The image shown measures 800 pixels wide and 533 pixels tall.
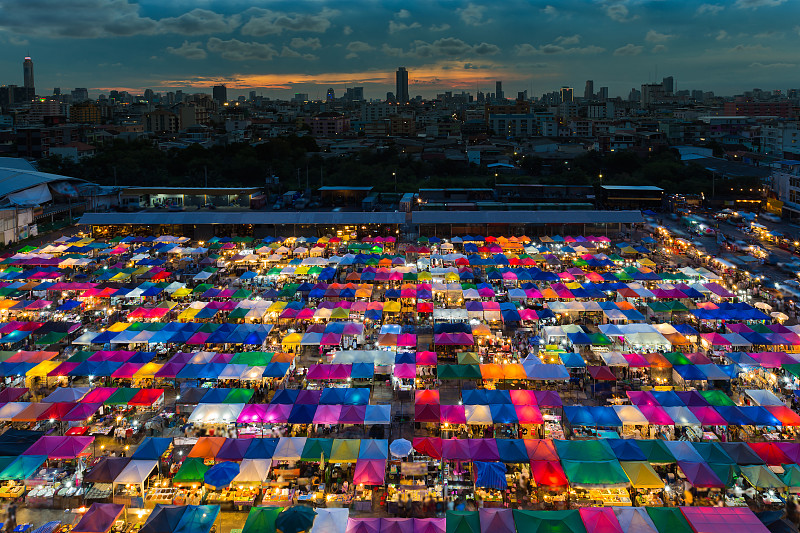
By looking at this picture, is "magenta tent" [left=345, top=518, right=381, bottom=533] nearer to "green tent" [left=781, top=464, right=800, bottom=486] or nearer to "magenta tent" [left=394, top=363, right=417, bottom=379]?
"magenta tent" [left=394, top=363, right=417, bottom=379]

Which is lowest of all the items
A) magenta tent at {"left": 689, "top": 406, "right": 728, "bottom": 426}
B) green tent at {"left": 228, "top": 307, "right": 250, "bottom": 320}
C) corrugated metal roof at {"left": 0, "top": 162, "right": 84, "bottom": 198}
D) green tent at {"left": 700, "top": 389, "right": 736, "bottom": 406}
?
magenta tent at {"left": 689, "top": 406, "right": 728, "bottom": 426}

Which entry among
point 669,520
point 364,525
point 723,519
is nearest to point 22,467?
point 364,525

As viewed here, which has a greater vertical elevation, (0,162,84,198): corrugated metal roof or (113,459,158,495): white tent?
(0,162,84,198): corrugated metal roof

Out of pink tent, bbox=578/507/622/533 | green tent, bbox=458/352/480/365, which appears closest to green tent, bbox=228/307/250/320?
green tent, bbox=458/352/480/365

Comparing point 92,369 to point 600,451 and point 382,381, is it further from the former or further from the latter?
point 600,451

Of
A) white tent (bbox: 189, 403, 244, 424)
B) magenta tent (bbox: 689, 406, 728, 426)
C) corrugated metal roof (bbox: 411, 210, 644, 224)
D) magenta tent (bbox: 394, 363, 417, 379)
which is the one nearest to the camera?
magenta tent (bbox: 689, 406, 728, 426)

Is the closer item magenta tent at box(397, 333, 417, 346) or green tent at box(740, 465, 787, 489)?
green tent at box(740, 465, 787, 489)
